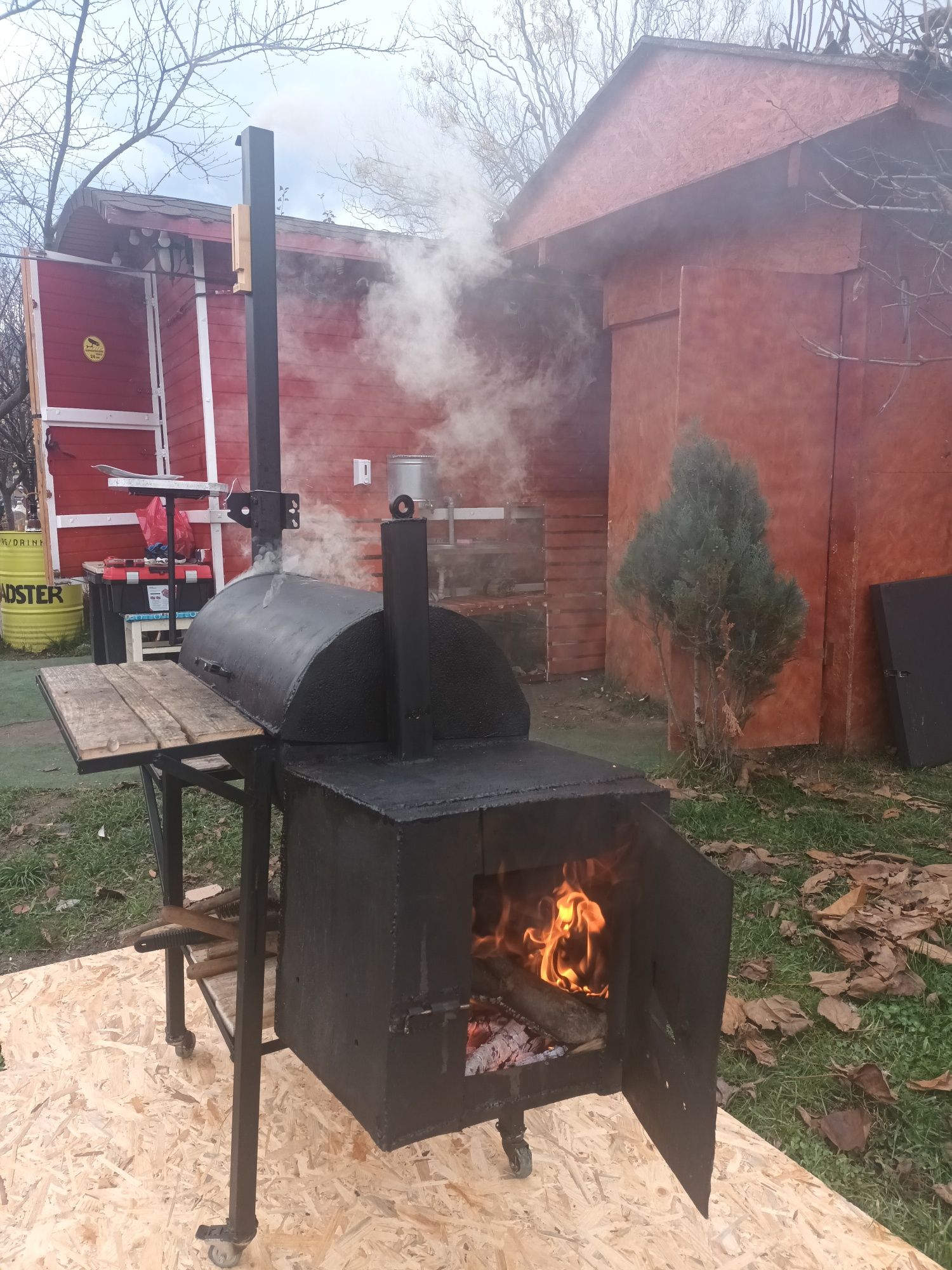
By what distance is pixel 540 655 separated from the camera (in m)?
9.02

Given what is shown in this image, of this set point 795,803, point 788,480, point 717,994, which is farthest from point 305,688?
point 788,480

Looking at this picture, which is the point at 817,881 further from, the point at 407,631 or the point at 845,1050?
the point at 407,631

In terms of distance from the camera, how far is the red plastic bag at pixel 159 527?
845cm

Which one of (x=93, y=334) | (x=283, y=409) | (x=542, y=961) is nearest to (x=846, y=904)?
(x=542, y=961)

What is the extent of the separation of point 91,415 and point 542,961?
9388 millimetres

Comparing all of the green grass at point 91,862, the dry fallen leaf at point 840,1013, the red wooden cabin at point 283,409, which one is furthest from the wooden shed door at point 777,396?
the green grass at point 91,862

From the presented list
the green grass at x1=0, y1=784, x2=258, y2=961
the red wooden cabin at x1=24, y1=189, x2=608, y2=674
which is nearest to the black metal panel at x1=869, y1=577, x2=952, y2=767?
the red wooden cabin at x1=24, y1=189, x2=608, y2=674

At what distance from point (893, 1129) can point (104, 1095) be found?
2.43 meters

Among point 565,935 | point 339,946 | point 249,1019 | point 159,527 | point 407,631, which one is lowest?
point 249,1019

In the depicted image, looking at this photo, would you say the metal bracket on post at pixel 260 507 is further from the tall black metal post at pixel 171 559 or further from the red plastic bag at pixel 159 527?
the red plastic bag at pixel 159 527

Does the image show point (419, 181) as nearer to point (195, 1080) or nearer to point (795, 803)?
point (795, 803)

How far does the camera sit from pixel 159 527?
8.49m

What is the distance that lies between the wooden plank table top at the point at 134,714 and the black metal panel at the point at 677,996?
99 centimetres

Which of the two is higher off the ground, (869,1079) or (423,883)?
(423,883)
